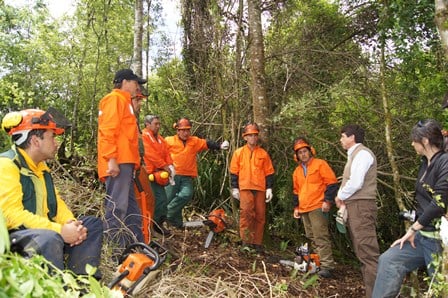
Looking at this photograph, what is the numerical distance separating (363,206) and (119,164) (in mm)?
2643

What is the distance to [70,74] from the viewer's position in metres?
10.2

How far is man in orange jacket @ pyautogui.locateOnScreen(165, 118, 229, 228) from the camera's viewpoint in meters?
6.99

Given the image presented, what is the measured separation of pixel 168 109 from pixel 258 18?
3047 mm

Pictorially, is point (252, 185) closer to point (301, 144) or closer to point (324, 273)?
point (301, 144)

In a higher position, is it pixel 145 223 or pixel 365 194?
pixel 365 194

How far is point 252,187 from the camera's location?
6234 millimetres

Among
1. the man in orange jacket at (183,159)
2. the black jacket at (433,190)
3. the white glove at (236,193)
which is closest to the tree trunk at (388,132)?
the black jacket at (433,190)

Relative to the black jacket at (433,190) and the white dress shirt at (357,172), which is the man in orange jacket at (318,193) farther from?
the black jacket at (433,190)

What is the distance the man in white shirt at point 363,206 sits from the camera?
4566 mm

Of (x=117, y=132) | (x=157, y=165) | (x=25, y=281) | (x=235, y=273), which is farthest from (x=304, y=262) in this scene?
(x=25, y=281)

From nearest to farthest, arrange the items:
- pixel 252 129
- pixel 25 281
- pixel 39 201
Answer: pixel 25 281
pixel 39 201
pixel 252 129

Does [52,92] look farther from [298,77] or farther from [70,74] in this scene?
[298,77]

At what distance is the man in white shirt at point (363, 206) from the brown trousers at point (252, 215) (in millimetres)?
1815

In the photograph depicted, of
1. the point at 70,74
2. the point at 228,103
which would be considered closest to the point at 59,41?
the point at 70,74
